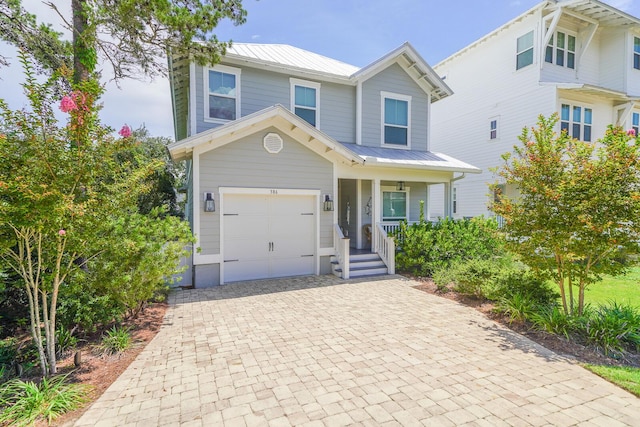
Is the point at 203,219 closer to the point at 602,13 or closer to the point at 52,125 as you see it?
the point at 52,125

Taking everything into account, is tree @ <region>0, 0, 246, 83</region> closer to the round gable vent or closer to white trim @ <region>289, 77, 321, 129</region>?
the round gable vent

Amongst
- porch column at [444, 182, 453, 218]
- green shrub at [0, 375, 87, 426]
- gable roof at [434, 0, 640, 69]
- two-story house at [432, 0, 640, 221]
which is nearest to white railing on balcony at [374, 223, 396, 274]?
porch column at [444, 182, 453, 218]

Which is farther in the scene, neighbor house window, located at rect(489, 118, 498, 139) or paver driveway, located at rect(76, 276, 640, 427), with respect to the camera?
neighbor house window, located at rect(489, 118, 498, 139)

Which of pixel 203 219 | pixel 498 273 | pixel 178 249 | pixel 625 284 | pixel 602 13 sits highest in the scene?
pixel 602 13

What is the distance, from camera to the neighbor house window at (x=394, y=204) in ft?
41.3

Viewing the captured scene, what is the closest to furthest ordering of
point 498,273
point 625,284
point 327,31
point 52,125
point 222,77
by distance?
point 52,125, point 498,273, point 625,284, point 222,77, point 327,31

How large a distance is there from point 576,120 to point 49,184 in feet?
62.3

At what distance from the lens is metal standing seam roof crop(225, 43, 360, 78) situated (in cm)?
1041

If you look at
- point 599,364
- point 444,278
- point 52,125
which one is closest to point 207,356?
point 52,125

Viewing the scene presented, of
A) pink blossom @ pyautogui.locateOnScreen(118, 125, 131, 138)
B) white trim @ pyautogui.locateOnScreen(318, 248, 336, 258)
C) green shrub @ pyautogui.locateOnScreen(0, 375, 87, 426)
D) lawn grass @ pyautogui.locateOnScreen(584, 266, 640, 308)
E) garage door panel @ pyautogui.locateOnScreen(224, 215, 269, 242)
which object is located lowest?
lawn grass @ pyautogui.locateOnScreen(584, 266, 640, 308)

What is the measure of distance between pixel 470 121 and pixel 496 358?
15800 millimetres

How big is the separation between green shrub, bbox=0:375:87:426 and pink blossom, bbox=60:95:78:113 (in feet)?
10.0

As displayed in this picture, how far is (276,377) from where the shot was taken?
386 cm

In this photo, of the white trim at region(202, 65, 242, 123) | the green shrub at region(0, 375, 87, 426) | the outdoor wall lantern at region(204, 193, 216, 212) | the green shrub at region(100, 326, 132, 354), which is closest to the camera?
the green shrub at region(0, 375, 87, 426)
